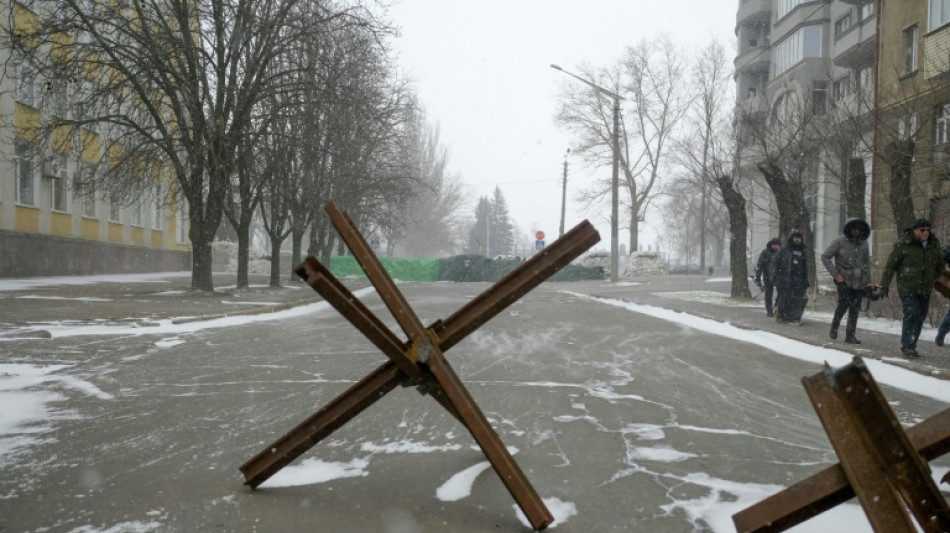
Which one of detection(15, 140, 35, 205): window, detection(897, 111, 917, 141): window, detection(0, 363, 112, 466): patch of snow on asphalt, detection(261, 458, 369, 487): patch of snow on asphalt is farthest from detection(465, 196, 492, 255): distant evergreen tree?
detection(261, 458, 369, 487): patch of snow on asphalt

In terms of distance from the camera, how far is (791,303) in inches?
527

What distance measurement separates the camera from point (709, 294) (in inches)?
899

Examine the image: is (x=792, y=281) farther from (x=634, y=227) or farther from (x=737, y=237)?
(x=634, y=227)

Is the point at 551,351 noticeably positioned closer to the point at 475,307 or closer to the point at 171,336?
the point at 171,336

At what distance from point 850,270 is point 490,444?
31.0 ft

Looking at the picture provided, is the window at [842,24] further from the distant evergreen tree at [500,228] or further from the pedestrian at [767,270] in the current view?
the distant evergreen tree at [500,228]

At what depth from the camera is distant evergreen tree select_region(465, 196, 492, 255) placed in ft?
349

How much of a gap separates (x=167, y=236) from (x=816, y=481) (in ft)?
138

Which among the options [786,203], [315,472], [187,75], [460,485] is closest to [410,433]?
[315,472]

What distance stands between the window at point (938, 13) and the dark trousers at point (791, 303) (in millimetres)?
10720

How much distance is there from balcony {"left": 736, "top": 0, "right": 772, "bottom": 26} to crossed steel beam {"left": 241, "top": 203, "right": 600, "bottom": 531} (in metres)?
52.0

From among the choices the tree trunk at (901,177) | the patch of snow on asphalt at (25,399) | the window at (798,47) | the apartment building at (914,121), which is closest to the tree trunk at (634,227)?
the window at (798,47)

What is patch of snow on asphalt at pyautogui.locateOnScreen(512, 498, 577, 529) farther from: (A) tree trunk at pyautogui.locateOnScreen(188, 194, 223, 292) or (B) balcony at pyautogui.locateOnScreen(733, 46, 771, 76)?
(B) balcony at pyautogui.locateOnScreen(733, 46, 771, 76)

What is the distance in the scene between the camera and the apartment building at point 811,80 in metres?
20.2
